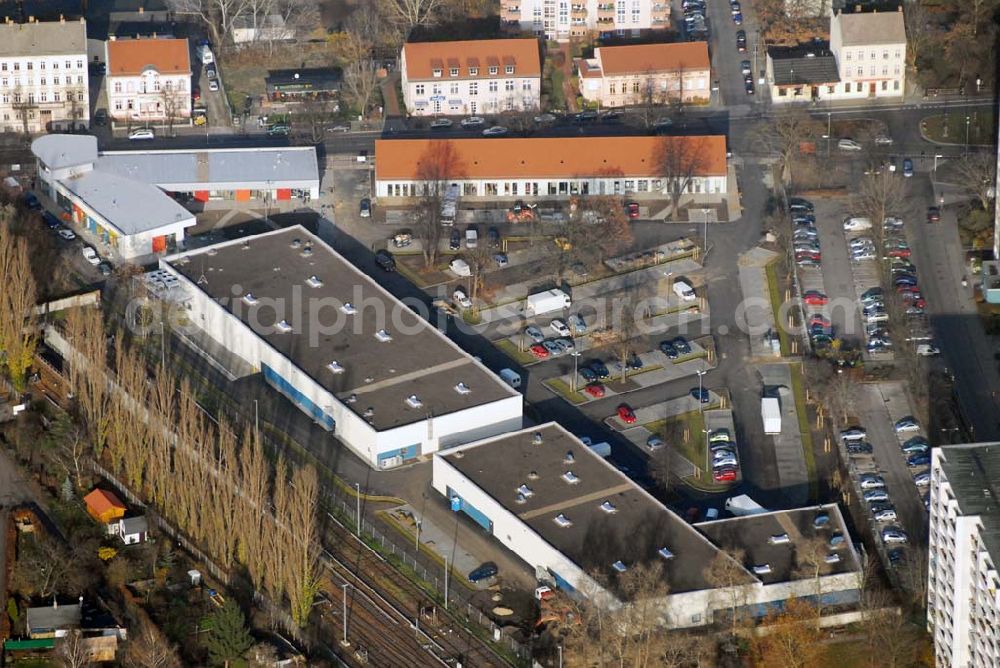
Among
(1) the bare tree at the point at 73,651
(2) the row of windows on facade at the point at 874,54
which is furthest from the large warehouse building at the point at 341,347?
(2) the row of windows on facade at the point at 874,54

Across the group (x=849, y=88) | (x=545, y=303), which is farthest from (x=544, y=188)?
(x=849, y=88)

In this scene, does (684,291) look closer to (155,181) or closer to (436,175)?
(436,175)

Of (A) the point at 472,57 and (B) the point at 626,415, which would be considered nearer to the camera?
(B) the point at 626,415

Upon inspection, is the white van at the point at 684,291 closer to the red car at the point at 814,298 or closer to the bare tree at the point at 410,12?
the red car at the point at 814,298

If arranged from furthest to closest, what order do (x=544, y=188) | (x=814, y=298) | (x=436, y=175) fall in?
(x=544, y=188) → (x=436, y=175) → (x=814, y=298)

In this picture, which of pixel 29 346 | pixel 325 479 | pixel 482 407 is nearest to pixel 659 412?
pixel 482 407

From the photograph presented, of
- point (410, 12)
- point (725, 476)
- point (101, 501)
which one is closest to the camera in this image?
point (101, 501)

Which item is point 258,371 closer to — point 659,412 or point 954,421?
point 659,412
